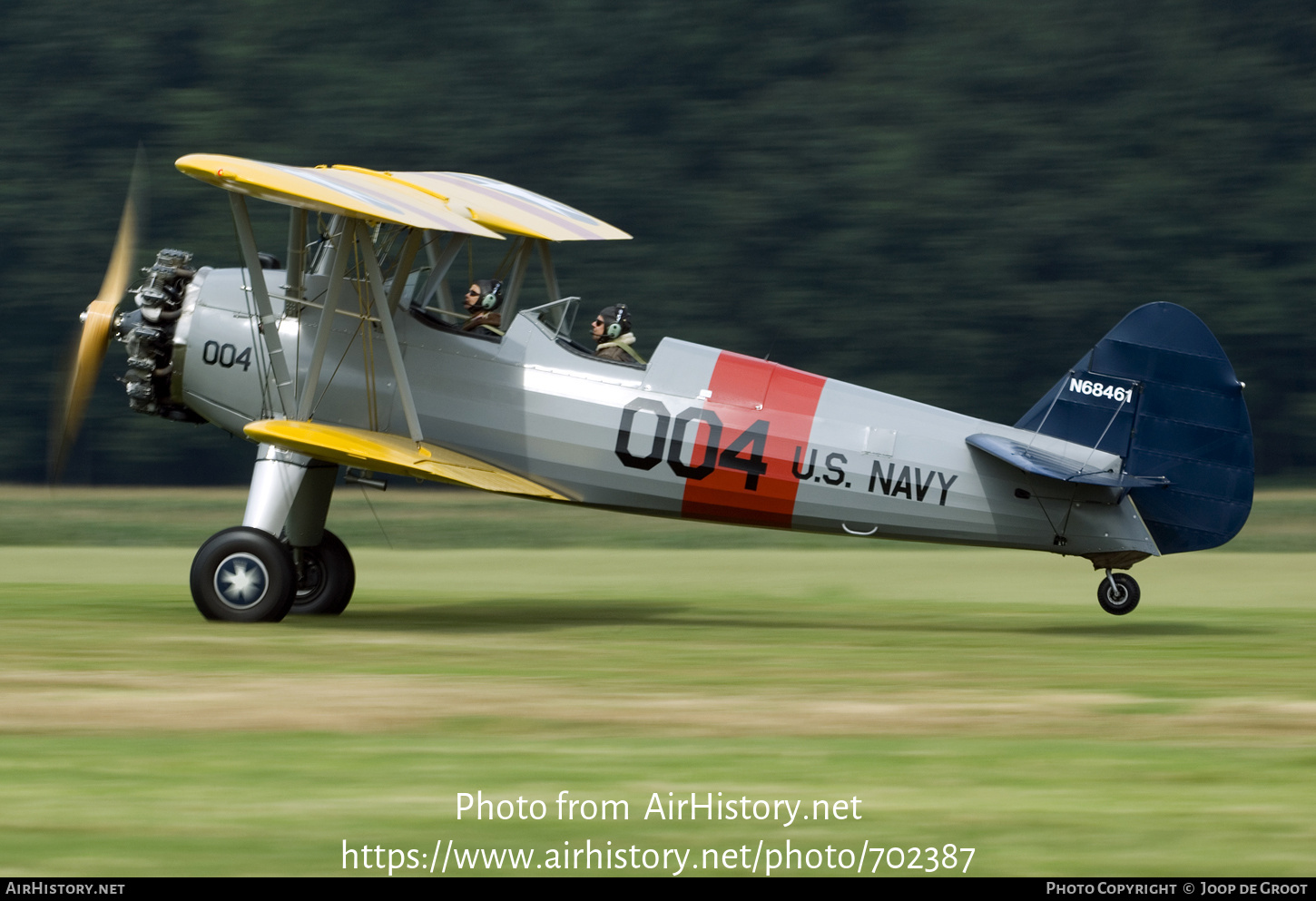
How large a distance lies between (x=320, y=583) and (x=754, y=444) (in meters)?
3.77

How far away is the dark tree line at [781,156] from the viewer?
35031 millimetres

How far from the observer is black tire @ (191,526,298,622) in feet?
37.8

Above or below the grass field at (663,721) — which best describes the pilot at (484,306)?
above

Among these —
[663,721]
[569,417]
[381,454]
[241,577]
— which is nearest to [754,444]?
[569,417]

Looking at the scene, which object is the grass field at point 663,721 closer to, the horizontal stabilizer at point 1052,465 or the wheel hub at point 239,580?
the wheel hub at point 239,580

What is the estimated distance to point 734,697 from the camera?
27.8ft

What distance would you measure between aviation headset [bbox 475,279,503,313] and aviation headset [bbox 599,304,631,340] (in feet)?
2.68

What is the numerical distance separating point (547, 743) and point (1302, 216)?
31.9m

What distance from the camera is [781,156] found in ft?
120

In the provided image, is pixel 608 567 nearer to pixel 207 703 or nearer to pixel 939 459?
pixel 939 459

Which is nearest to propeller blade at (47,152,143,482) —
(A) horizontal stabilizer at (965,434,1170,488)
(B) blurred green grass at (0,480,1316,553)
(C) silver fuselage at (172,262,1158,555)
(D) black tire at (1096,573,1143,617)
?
(C) silver fuselage at (172,262,1158,555)

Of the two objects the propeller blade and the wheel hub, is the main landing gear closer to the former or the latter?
the wheel hub

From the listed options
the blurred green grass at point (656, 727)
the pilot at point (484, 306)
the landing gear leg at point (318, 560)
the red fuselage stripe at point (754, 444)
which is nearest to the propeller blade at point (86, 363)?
the blurred green grass at point (656, 727)

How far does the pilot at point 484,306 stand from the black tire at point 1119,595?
16.4ft
